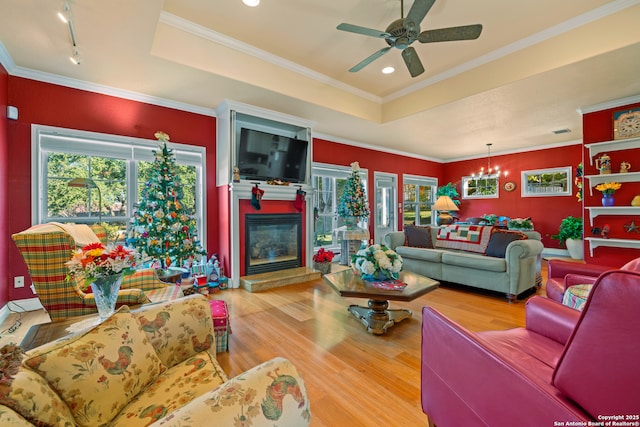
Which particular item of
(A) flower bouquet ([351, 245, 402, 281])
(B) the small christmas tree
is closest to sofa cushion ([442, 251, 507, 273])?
(A) flower bouquet ([351, 245, 402, 281])

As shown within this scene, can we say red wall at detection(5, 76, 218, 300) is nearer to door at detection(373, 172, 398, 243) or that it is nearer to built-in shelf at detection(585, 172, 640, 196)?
door at detection(373, 172, 398, 243)

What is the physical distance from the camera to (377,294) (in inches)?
93.6

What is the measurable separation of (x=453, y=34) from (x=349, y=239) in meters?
3.95

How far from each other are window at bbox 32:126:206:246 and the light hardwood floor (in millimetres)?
1231

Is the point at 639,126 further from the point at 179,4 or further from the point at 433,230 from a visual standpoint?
the point at 179,4

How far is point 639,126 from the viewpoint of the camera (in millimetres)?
3701

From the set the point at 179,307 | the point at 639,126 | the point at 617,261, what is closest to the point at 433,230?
the point at 617,261

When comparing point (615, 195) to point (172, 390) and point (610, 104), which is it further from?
point (172, 390)

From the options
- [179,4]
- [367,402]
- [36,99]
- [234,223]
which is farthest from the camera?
[234,223]

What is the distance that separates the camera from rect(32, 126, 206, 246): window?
322 cm

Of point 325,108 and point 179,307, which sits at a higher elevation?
point 325,108

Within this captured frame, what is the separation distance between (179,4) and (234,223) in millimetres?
2614

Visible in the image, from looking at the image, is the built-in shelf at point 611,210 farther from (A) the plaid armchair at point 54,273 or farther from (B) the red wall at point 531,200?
(A) the plaid armchair at point 54,273

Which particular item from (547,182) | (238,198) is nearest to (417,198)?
(547,182)
